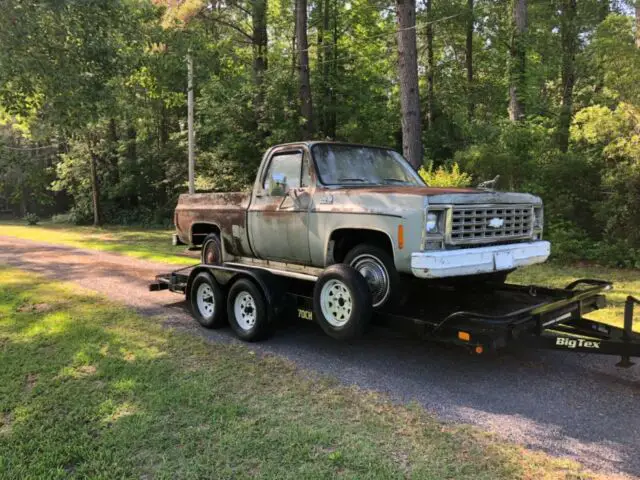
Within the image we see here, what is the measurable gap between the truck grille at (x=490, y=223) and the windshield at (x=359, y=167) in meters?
1.38

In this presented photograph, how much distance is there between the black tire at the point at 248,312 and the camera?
20.3 feet

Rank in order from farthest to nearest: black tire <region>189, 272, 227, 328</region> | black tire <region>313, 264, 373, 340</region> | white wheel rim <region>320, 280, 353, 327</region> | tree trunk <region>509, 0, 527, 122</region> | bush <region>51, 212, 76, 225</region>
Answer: bush <region>51, 212, 76, 225</region>, tree trunk <region>509, 0, 527, 122</region>, black tire <region>189, 272, 227, 328</region>, white wheel rim <region>320, 280, 353, 327</region>, black tire <region>313, 264, 373, 340</region>

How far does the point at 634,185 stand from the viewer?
36.0 ft

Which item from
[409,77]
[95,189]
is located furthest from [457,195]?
[95,189]

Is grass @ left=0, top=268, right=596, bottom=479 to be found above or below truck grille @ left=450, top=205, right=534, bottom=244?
below

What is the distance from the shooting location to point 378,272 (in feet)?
17.5

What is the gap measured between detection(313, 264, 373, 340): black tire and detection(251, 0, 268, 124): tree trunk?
55.2ft

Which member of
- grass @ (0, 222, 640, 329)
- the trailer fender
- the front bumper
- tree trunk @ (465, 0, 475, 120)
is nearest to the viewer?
the front bumper

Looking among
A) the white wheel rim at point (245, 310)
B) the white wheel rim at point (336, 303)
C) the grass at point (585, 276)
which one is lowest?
the grass at point (585, 276)

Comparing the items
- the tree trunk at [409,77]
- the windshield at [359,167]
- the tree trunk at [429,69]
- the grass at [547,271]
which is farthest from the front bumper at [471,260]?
the tree trunk at [429,69]

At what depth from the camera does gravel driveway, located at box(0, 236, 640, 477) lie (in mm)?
3956

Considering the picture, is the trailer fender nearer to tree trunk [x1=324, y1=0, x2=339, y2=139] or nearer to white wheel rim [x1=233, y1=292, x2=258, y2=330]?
white wheel rim [x1=233, y1=292, x2=258, y2=330]

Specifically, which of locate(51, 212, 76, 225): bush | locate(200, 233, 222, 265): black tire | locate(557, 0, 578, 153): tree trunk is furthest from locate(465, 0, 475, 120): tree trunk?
locate(51, 212, 76, 225): bush

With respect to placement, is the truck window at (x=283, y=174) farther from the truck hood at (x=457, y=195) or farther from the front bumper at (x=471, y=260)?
the front bumper at (x=471, y=260)
